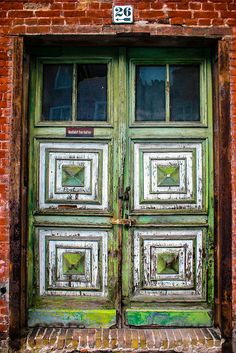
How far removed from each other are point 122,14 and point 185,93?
1037mm

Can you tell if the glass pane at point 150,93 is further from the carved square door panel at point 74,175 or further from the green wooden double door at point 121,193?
the carved square door panel at point 74,175

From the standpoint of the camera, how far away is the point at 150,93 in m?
4.41

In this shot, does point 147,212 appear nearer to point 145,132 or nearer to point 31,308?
point 145,132

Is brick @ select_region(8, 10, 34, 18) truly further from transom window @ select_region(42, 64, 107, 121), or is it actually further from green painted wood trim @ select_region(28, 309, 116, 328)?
green painted wood trim @ select_region(28, 309, 116, 328)

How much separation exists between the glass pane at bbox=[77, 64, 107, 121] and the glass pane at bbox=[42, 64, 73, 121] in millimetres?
118

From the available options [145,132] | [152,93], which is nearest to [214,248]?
[145,132]

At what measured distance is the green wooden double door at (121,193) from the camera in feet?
14.1

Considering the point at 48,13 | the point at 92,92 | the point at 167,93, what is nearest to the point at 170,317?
the point at 167,93

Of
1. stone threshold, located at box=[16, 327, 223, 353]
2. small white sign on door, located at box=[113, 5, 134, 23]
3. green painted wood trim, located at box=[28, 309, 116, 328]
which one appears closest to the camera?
stone threshold, located at box=[16, 327, 223, 353]

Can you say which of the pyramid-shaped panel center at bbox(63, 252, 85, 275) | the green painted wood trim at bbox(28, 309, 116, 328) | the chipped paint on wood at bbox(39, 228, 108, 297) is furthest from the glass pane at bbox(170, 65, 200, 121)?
the green painted wood trim at bbox(28, 309, 116, 328)

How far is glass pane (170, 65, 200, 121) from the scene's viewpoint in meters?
4.38

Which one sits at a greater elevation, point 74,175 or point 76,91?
point 76,91

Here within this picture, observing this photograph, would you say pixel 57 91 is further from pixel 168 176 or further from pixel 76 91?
pixel 168 176

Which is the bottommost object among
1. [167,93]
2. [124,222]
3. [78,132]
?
[124,222]
